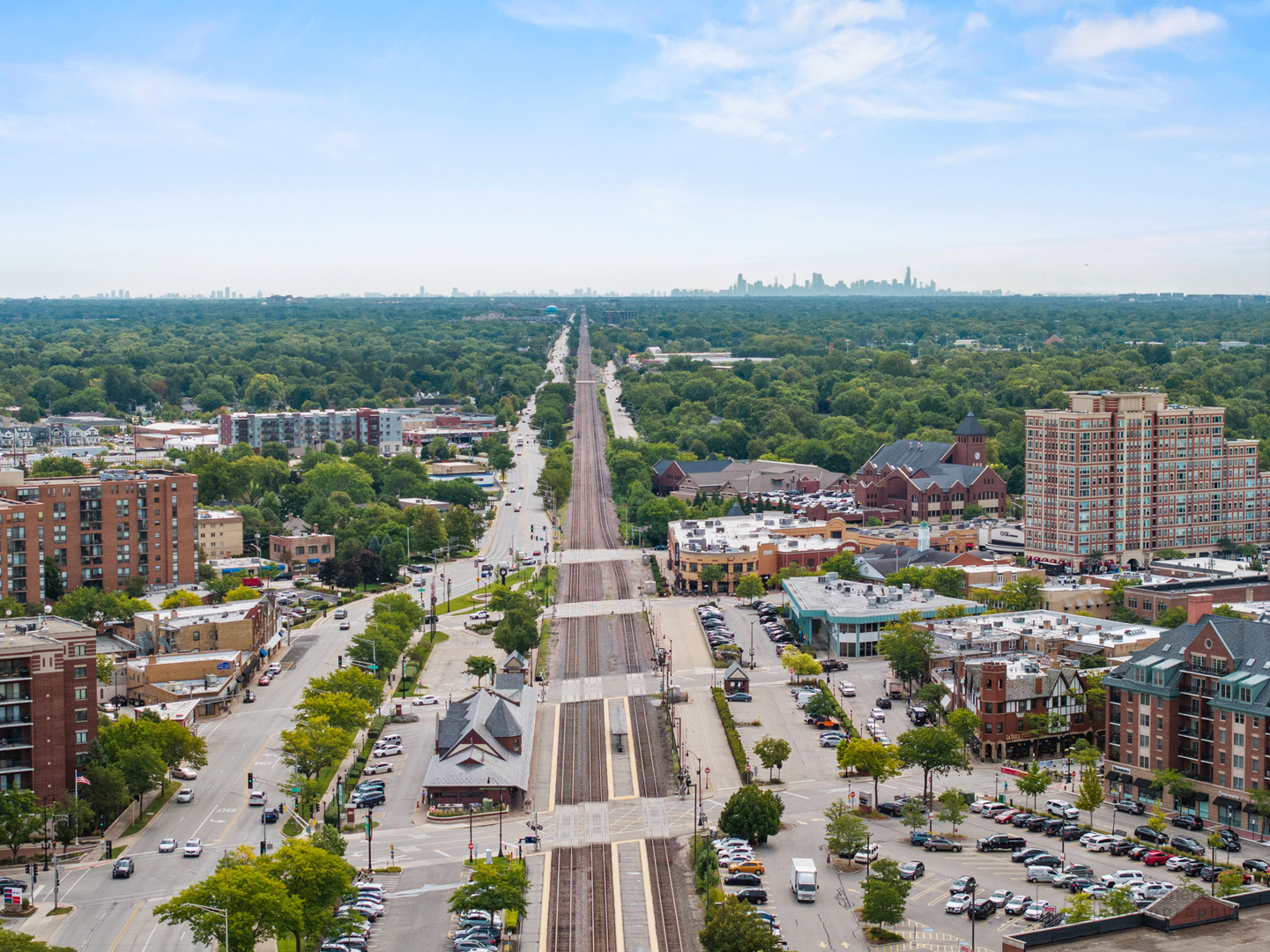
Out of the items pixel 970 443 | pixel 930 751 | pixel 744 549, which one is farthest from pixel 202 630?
pixel 970 443

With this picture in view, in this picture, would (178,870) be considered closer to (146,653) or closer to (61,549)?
(146,653)

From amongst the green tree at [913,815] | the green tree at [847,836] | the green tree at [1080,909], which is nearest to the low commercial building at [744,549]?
the green tree at [913,815]

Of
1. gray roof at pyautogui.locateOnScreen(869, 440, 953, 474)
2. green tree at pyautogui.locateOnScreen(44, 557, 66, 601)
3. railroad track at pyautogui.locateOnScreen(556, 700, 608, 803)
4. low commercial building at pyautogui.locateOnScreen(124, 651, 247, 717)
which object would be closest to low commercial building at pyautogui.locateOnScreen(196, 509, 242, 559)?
green tree at pyautogui.locateOnScreen(44, 557, 66, 601)

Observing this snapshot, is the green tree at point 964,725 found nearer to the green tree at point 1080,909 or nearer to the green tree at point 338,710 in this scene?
the green tree at point 1080,909

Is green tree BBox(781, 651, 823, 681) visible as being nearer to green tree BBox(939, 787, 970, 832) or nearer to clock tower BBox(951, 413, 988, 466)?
green tree BBox(939, 787, 970, 832)

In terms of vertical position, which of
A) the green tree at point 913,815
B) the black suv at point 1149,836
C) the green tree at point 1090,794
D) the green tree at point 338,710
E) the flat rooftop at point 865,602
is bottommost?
the black suv at point 1149,836

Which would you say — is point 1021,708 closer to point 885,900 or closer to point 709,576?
point 885,900

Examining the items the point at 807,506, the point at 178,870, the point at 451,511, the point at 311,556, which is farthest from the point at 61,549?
the point at 807,506
